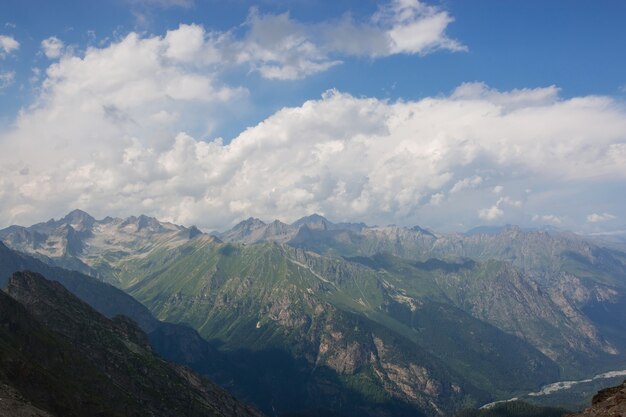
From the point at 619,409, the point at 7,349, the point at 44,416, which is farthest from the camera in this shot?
the point at 7,349

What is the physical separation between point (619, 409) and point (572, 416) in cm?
622

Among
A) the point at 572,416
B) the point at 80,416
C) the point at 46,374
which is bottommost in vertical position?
the point at 80,416

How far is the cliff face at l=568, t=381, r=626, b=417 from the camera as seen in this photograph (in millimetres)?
71544

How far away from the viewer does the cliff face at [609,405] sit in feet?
235

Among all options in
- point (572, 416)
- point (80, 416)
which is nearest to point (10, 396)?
point (80, 416)

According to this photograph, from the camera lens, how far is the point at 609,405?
247 ft

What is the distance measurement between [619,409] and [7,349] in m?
190

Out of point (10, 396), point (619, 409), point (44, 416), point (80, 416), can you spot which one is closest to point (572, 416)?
point (619, 409)

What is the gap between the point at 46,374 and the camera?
617 ft

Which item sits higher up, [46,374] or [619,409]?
[619,409]

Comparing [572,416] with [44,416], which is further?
[44,416]

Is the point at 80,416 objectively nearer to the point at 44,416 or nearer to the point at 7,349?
the point at 7,349

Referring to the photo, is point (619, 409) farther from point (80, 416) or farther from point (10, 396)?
point (80, 416)

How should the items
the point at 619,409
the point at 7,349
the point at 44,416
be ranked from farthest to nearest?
the point at 7,349
the point at 44,416
the point at 619,409
